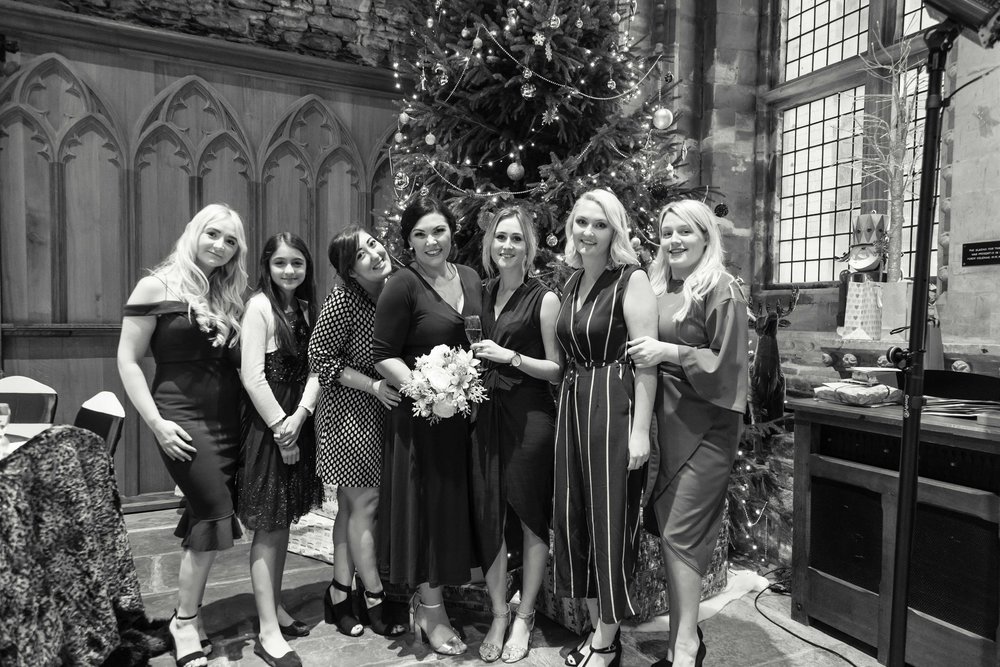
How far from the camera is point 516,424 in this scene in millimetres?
2668

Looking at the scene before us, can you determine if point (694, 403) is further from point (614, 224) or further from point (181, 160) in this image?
point (181, 160)

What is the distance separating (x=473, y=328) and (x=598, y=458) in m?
0.72

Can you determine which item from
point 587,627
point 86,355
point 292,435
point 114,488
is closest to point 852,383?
point 587,627

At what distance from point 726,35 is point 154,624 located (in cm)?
577

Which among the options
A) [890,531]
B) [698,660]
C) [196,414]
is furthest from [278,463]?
[890,531]

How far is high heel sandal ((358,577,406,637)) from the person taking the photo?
116 inches

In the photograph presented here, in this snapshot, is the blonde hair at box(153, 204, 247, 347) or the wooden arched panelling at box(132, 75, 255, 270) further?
the wooden arched panelling at box(132, 75, 255, 270)

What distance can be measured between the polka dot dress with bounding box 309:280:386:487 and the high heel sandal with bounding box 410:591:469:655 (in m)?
0.58

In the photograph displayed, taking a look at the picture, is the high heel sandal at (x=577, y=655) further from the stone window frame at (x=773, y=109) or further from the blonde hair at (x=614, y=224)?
the stone window frame at (x=773, y=109)

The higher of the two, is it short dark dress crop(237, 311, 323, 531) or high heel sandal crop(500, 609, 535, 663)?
short dark dress crop(237, 311, 323, 531)

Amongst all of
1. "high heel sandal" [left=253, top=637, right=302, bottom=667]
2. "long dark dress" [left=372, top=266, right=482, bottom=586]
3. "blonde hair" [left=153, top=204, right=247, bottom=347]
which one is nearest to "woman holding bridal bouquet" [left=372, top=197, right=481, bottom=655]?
"long dark dress" [left=372, top=266, right=482, bottom=586]

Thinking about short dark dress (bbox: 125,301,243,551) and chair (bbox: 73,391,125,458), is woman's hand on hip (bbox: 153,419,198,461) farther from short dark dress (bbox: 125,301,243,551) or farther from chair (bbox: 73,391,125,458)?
chair (bbox: 73,391,125,458)

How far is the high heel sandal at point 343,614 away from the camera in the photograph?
2.93m

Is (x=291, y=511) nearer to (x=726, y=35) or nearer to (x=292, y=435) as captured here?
(x=292, y=435)
